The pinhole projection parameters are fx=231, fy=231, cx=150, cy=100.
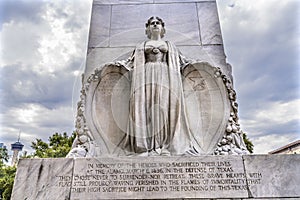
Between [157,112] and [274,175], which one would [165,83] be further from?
[274,175]

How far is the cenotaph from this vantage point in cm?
433

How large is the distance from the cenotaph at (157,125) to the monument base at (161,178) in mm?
18

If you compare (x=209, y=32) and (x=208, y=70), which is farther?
(x=209, y=32)

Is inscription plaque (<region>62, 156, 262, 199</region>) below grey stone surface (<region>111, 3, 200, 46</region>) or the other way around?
below

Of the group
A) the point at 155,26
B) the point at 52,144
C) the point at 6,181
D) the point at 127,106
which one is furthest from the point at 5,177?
the point at 155,26

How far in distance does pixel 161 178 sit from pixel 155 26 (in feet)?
14.7

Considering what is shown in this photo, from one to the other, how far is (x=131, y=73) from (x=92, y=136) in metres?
2.04

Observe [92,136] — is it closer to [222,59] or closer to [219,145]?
[219,145]

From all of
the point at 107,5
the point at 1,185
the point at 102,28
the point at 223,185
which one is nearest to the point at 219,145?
the point at 223,185

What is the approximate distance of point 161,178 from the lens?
4387 millimetres

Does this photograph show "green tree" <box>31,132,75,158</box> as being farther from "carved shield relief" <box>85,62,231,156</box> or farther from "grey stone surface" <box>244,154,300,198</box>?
"grey stone surface" <box>244,154,300,198</box>

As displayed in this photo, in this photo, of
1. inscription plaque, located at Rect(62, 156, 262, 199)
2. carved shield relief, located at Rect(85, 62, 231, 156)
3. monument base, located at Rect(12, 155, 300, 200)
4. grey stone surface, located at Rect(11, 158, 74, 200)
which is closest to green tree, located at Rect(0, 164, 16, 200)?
carved shield relief, located at Rect(85, 62, 231, 156)

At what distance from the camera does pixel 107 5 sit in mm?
8836

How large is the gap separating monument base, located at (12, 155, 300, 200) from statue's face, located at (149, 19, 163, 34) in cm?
398
